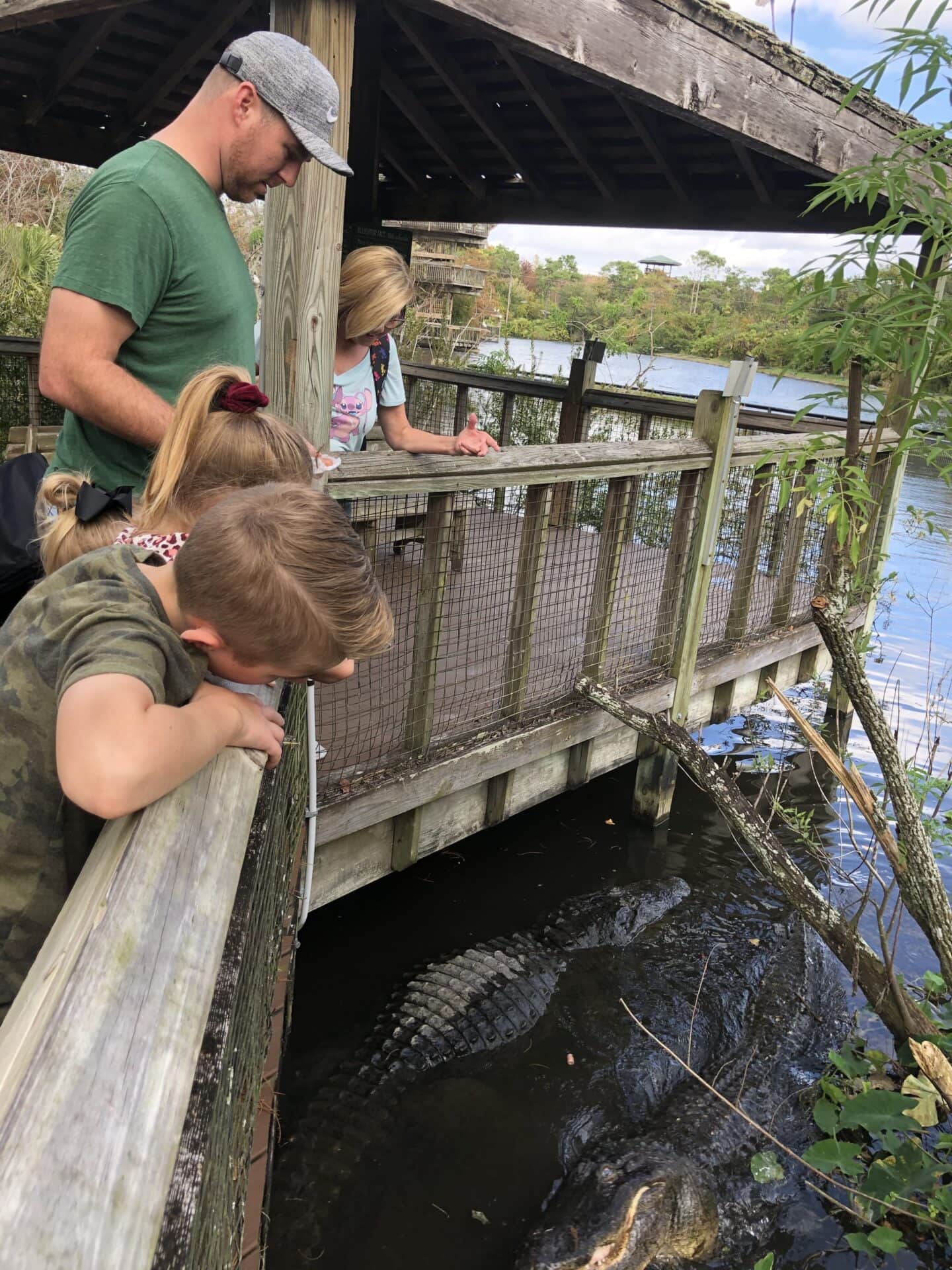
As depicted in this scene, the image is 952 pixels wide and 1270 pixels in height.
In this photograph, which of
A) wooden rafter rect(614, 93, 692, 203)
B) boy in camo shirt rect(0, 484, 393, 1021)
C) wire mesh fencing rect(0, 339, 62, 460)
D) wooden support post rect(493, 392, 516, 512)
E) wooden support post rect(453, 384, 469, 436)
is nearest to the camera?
boy in camo shirt rect(0, 484, 393, 1021)

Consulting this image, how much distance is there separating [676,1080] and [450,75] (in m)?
5.22

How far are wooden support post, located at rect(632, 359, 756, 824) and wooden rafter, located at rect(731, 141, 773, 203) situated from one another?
60.0 inches

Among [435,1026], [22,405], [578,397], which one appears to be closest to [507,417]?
[578,397]

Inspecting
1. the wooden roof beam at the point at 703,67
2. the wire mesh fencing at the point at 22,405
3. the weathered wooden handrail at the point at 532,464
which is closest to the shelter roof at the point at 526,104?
the wooden roof beam at the point at 703,67

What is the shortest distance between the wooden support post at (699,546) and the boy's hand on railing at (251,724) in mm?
3811

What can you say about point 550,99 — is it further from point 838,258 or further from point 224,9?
point 838,258

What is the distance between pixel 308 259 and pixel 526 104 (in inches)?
150

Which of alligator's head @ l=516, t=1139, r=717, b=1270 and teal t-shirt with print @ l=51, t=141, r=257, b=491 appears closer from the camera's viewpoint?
teal t-shirt with print @ l=51, t=141, r=257, b=491

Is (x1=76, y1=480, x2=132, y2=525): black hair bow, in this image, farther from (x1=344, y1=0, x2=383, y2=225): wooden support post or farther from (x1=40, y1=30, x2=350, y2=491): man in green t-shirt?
(x1=344, y1=0, x2=383, y2=225): wooden support post

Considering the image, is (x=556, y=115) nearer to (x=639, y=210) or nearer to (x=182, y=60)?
(x=639, y=210)

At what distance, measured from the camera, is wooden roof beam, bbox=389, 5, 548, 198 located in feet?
15.5

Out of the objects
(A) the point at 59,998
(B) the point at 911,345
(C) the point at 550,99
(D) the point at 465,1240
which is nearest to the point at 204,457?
(A) the point at 59,998

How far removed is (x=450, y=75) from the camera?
5172mm

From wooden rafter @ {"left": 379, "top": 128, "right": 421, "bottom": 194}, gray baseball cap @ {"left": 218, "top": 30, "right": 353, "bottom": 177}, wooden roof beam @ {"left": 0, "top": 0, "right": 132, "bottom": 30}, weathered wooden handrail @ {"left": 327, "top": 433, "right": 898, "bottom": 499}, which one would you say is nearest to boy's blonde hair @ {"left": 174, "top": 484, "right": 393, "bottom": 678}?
gray baseball cap @ {"left": 218, "top": 30, "right": 353, "bottom": 177}
